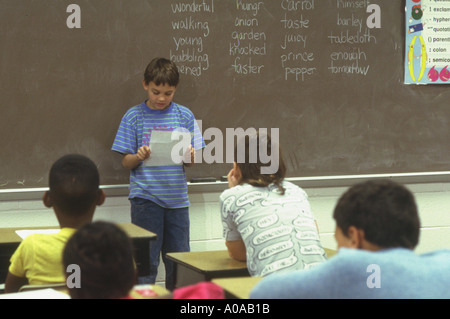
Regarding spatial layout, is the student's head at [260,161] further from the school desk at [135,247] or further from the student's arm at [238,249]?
the school desk at [135,247]

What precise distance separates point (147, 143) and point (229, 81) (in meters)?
0.73

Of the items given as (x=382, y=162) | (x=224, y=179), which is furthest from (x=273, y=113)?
(x=382, y=162)

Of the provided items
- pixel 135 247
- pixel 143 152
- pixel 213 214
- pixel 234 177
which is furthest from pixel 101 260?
pixel 213 214

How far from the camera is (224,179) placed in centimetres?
435

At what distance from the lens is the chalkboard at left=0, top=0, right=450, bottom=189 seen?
13.1 ft

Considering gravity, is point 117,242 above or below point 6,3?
below

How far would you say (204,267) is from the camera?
2668 millimetres

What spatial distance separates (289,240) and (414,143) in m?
2.45

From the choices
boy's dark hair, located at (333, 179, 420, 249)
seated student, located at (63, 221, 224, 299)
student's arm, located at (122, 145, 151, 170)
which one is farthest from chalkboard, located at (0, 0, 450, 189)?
boy's dark hair, located at (333, 179, 420, 249)

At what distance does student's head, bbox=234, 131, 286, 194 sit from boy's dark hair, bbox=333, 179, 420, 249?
116cm

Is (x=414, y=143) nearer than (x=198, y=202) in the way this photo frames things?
No
